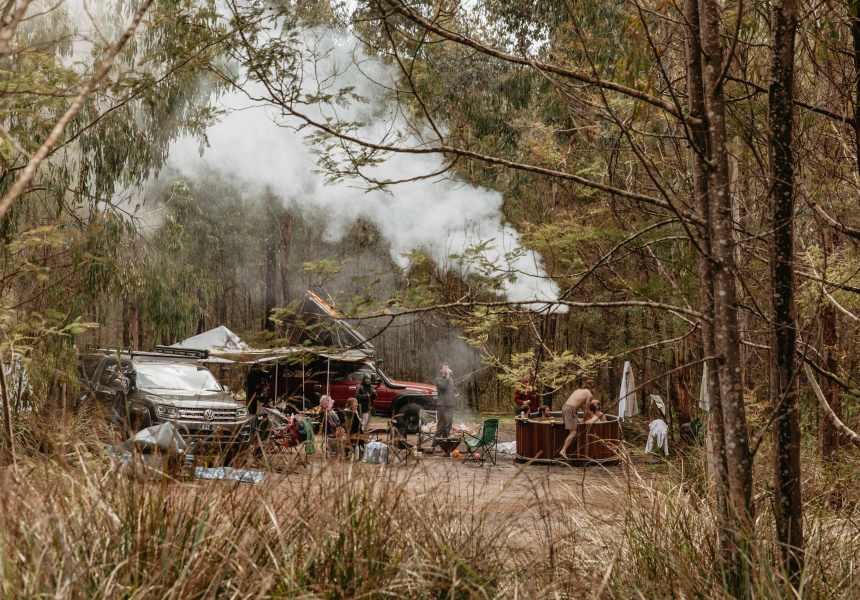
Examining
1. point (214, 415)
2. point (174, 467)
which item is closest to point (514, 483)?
point (174, 467)

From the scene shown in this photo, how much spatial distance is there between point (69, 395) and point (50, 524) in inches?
354

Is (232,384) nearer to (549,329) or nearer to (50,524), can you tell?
(549,329)

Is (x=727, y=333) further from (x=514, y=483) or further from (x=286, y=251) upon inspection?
(x=286, y=251)

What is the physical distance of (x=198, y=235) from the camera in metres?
23.6

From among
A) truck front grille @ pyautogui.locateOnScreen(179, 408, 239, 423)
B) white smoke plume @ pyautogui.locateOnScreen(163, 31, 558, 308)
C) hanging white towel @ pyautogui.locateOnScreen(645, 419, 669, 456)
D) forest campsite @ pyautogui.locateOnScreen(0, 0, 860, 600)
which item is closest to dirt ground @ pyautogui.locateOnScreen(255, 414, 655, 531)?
forest campsite @ pyautogui.locateOnScreen(0, 0, 860, 600)

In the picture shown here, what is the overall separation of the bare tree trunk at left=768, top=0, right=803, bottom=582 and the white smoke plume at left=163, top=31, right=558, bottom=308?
1653cm

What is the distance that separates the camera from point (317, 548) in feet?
8.57

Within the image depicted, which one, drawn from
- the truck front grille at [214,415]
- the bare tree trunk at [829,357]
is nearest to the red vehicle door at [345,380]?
the truck front grille at [214,415]

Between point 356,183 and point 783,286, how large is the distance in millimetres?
17349

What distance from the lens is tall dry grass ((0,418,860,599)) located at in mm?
2270

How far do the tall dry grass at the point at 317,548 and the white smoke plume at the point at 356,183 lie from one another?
1649cm

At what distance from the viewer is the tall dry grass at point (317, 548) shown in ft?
7.45

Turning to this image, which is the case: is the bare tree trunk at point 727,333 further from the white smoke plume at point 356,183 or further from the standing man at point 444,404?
the white smoke plume at point 356,183

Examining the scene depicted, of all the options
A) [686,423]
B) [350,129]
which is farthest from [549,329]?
[350,129]
